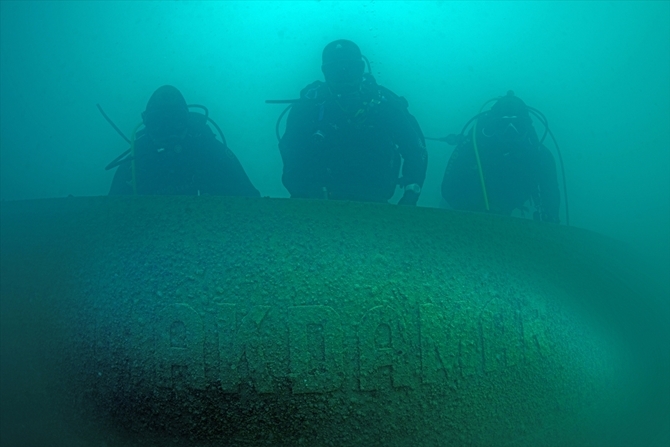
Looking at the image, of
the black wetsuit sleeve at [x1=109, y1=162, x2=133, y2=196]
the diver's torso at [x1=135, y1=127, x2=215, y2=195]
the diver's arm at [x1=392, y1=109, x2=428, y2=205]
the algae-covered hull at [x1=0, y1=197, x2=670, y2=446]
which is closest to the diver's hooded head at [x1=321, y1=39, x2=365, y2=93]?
the diver's arm at [x1=392, y1=109, x2=428, y2=205]

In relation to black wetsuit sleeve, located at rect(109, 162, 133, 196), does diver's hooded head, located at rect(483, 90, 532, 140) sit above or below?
above

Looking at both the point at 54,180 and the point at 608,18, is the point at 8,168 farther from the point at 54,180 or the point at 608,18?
the point at 608,18

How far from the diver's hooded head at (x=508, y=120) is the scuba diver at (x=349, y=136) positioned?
119 centimetres

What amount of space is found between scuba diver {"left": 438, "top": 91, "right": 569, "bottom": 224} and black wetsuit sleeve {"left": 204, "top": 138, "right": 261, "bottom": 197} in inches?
91.9

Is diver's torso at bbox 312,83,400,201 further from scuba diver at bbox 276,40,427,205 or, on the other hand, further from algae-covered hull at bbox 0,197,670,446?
algae-covered hull at bbox 0,197,670,446

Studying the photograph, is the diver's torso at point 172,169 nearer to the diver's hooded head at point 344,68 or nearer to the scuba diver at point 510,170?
the diver's hooded head at point 344,68

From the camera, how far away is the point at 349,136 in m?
3.78

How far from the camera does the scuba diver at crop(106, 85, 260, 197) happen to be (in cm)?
427

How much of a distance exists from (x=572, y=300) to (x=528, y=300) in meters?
0.29

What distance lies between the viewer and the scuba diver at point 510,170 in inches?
183

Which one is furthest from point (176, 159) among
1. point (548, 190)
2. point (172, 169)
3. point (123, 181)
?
point (548, 190)

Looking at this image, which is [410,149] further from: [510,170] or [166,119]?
[166,119]

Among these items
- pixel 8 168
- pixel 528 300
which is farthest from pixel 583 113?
pixel 8 168

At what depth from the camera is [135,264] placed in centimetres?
157
